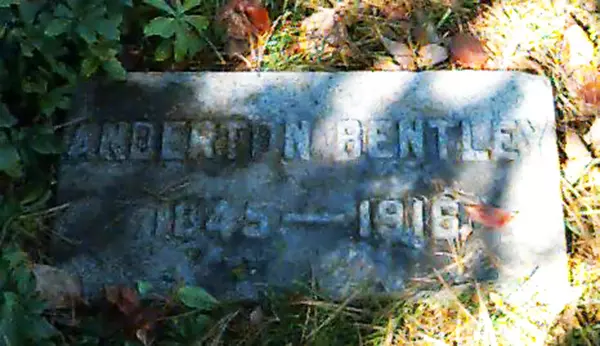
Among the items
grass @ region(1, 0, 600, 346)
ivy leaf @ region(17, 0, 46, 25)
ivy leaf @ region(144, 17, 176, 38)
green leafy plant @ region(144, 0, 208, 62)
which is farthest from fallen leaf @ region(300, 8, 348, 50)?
ivy leaf @ region(17, 0, 46, 25)

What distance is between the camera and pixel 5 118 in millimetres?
2355

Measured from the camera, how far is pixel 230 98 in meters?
2.62

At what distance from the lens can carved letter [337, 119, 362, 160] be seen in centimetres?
252

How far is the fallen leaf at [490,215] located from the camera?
94.5 inches

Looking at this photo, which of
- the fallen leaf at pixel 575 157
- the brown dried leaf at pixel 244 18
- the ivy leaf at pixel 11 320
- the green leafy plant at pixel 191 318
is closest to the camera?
the ivy leaf at pixel 11 320

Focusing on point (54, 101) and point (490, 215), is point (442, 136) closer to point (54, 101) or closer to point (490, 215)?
point (490, 215)

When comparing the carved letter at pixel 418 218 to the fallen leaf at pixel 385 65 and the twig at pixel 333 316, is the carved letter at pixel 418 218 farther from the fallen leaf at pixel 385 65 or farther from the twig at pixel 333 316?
the fallen leaf at pixel 385 65

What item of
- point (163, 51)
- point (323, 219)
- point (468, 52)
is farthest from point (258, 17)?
point (323, 219)

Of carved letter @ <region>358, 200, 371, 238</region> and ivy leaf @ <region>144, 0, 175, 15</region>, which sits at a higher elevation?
ivy leaf @ <region>144, 0, 175, 15</region>

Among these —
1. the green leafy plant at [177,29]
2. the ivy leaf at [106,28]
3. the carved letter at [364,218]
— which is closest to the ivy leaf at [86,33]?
the ivy leaf at [106,28]

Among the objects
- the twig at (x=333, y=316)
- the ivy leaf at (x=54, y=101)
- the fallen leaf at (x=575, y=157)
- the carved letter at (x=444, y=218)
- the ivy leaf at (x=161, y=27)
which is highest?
the ivy leaf at (x=161, y=27)

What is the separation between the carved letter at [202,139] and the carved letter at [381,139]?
1.41 feet

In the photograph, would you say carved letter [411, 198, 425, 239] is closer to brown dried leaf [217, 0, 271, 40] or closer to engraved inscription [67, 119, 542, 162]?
engraved inscription [67, 119, 542, 162]

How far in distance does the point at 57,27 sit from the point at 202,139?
19.1 inches
